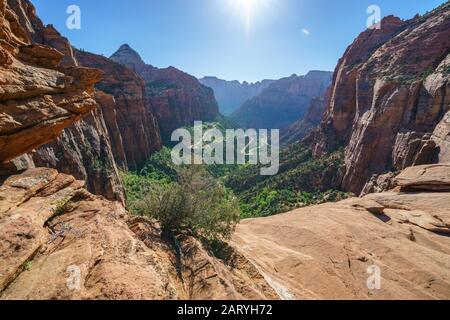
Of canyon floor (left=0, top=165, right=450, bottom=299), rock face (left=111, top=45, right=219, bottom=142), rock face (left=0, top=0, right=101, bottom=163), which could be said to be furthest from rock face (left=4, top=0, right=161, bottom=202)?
rock face (left=111, top=45, right=219, bottom=142)

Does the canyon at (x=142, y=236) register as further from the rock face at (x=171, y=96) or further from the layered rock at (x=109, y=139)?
the rock face at (x=171, y=96)

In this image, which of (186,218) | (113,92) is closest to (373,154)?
(186,218)

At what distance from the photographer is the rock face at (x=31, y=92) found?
33.6ft

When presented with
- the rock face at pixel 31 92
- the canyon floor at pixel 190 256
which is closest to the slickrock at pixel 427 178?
the canyon floor at pixel 190 256

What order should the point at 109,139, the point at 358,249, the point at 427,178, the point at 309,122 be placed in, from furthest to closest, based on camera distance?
the point at 309,122
the point at 109,139
the point at 427,178
the point at 358,249

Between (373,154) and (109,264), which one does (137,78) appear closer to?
(373,154)

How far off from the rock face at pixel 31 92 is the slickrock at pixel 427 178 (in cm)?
2394

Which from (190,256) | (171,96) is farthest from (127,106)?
(190,256)

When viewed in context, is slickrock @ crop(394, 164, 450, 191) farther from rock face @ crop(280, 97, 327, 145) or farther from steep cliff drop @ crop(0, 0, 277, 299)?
rock face @ crop(280, 97, 327, 145)

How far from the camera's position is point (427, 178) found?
20.8 meters

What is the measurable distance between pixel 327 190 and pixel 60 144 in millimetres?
43638

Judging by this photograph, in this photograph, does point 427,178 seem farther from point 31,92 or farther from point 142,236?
point 31,92

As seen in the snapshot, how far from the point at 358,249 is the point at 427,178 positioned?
12863 millimetres
